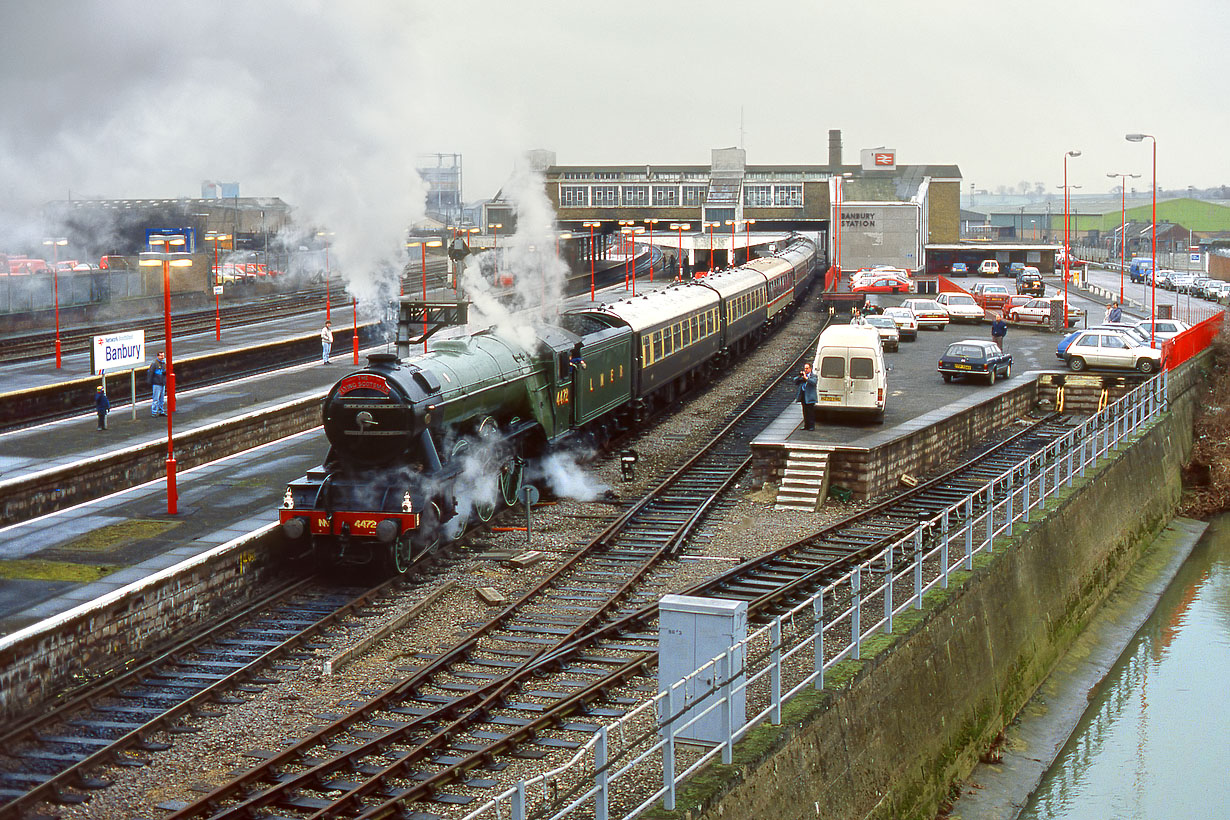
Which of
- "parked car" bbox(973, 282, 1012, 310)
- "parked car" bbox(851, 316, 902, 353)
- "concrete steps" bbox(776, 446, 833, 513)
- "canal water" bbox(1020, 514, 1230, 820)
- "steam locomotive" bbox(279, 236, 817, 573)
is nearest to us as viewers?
"canal water" bbox(1020, 514, 1230, 820)

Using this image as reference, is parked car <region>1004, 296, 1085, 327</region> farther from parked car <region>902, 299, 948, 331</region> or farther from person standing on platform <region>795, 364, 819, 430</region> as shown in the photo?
person standing on platform <region>795, 364, 819, 430</region>

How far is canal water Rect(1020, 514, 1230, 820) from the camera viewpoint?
56.4ft

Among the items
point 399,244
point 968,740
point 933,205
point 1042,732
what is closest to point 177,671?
point 968,740

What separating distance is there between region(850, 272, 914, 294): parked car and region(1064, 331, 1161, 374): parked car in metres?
25.5

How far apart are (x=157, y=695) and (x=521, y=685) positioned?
13.2ft

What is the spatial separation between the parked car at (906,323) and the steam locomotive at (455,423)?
15.7 metres

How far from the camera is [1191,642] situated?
2425 cm

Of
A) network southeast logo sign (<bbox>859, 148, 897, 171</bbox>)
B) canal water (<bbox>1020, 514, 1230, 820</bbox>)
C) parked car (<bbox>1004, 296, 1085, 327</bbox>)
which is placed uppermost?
network southeast logo sign (<bbox>859, 148, 897, 171</bbox>)

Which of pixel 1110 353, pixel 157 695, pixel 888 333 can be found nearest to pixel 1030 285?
pixel 888 333

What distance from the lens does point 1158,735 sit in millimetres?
19719

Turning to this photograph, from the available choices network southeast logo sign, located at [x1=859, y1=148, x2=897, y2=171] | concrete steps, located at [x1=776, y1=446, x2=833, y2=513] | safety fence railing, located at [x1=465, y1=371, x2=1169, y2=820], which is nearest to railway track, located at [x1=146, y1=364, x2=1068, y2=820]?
safety fence railing, located at [x1=465, y1=371, x2=1169, y2=820]

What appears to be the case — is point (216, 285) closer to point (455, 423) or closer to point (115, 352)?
point (115, 352)

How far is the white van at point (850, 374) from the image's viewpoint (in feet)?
88.3

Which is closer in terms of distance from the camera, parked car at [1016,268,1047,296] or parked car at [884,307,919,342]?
parked car at [884,307,919,342]
